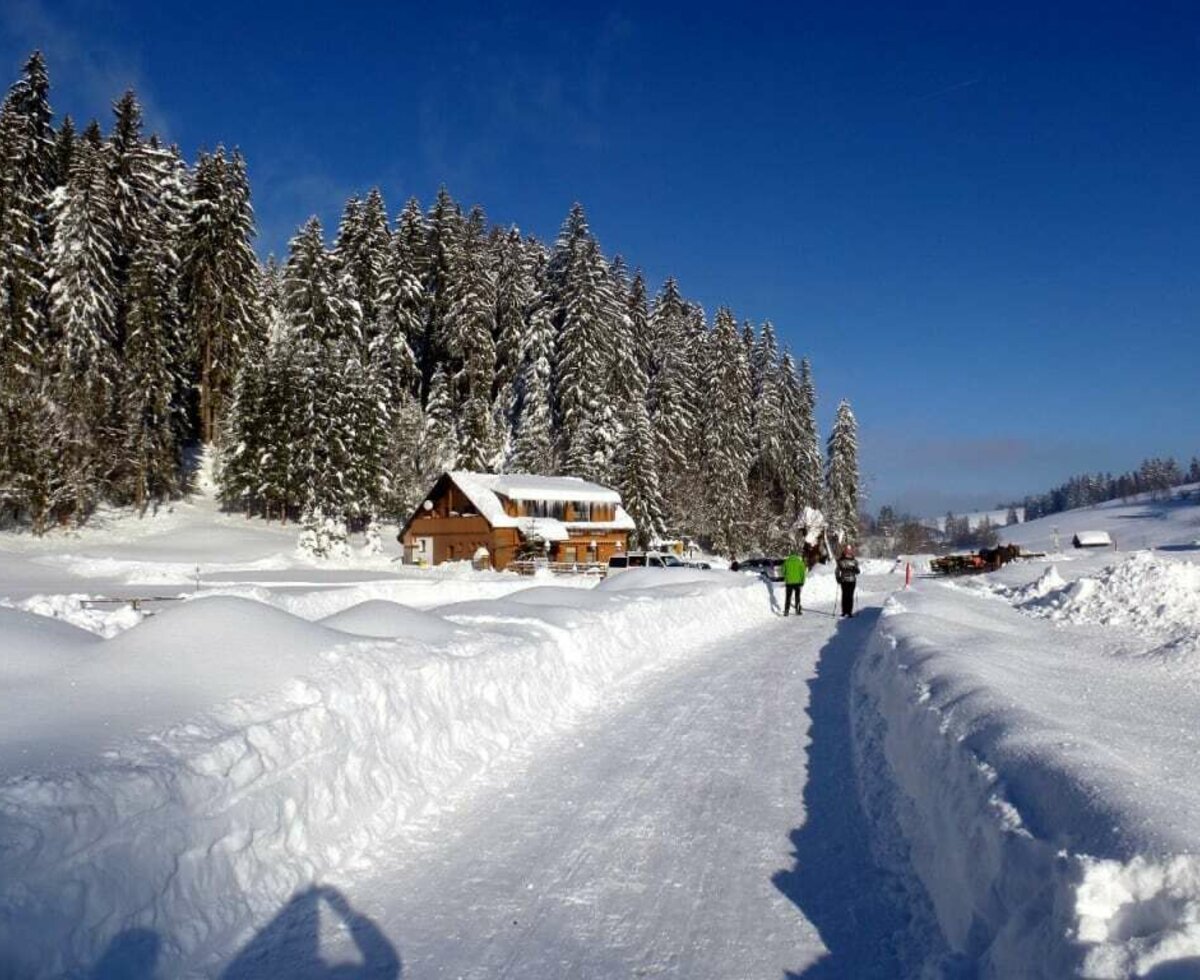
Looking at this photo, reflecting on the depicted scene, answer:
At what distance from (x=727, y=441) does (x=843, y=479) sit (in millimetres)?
17305

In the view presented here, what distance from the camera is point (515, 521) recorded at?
4994cm

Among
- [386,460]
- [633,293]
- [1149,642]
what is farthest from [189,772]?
[633,293]

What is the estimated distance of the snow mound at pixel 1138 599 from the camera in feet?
50.4

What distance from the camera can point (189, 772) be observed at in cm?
524

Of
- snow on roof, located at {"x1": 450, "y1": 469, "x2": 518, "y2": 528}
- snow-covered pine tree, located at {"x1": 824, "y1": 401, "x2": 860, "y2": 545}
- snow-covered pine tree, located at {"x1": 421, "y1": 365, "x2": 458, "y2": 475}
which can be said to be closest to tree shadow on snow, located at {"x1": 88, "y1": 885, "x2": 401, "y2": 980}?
snow on roof, located at {"x1": 450, "y1": 469, "x2": 518, "y2": 528}

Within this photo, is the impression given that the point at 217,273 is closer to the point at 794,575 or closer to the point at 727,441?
the point at 727,441

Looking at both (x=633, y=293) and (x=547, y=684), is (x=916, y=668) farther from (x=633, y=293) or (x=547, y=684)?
(x=633, y=293)

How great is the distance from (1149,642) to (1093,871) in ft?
39.3

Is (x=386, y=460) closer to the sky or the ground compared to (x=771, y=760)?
closer to the sky

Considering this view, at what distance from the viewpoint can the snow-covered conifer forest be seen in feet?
144

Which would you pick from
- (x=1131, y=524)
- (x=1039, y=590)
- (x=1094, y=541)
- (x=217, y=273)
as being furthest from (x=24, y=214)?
(x=1131, y=524)

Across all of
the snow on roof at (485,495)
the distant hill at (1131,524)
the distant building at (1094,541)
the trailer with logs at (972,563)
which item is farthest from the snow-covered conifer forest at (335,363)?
the distant hill at (1131,524)

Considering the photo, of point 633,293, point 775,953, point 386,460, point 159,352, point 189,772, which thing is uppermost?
point 633,293

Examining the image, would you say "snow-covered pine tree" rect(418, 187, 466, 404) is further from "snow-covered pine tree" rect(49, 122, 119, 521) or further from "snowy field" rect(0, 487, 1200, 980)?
"snowy field" rect(0, 487, 1200, 980)
